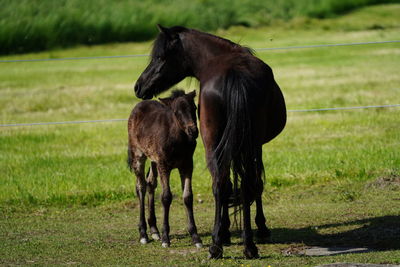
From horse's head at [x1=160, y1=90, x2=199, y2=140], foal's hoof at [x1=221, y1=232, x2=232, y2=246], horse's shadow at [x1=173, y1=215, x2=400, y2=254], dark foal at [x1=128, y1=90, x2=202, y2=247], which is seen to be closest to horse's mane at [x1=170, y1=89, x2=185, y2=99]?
dark foal at [x1=128, y1=90, x2=202, y2=247]

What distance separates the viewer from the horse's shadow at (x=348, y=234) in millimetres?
8949

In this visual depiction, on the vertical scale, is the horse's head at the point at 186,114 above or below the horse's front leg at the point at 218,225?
above

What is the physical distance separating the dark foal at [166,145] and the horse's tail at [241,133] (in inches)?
26.4

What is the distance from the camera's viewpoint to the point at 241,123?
800 centimetres

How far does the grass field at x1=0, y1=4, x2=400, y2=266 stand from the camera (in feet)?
29.7

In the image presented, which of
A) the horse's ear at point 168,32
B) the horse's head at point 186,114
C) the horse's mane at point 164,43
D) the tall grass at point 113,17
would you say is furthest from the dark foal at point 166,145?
the tall grass at point 113,17

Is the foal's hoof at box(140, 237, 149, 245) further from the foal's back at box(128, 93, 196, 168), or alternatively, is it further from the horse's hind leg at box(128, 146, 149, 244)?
the foal's back at box(128, 93, 196, 168)

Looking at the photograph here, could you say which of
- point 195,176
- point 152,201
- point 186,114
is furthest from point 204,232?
point 195,176

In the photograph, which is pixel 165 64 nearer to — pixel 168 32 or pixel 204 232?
pixel 168 32

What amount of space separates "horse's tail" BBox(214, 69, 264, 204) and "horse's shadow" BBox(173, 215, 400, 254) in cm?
121

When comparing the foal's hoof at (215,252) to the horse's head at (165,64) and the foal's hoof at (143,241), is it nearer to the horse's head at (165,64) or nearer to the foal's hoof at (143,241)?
the foal's hoof at (143,241)

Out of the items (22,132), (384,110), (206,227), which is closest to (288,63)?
(384,110)

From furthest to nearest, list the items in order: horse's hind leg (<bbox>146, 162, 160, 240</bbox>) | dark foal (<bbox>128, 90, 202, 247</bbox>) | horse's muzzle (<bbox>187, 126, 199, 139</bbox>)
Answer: horse's hind leg (<bbox>146, 162, 160, 240</bbox>), dark foal (<bbox>128, 90, 202, 247</bbox>), horse's muzzle (<bbox>187, 126, 199, 139</bbox>)

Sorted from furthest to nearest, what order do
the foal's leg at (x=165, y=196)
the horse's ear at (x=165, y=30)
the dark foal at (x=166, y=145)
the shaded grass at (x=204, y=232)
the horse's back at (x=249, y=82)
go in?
1. the foal's leg at (x=165, y=196)
2. the dark foal at (x=166, y=145)
3. the horse's ear at (x=165, y=30)
4. the shaded grass at (x=204, y=232)
5. the horse's back at (x=249, y=82)
